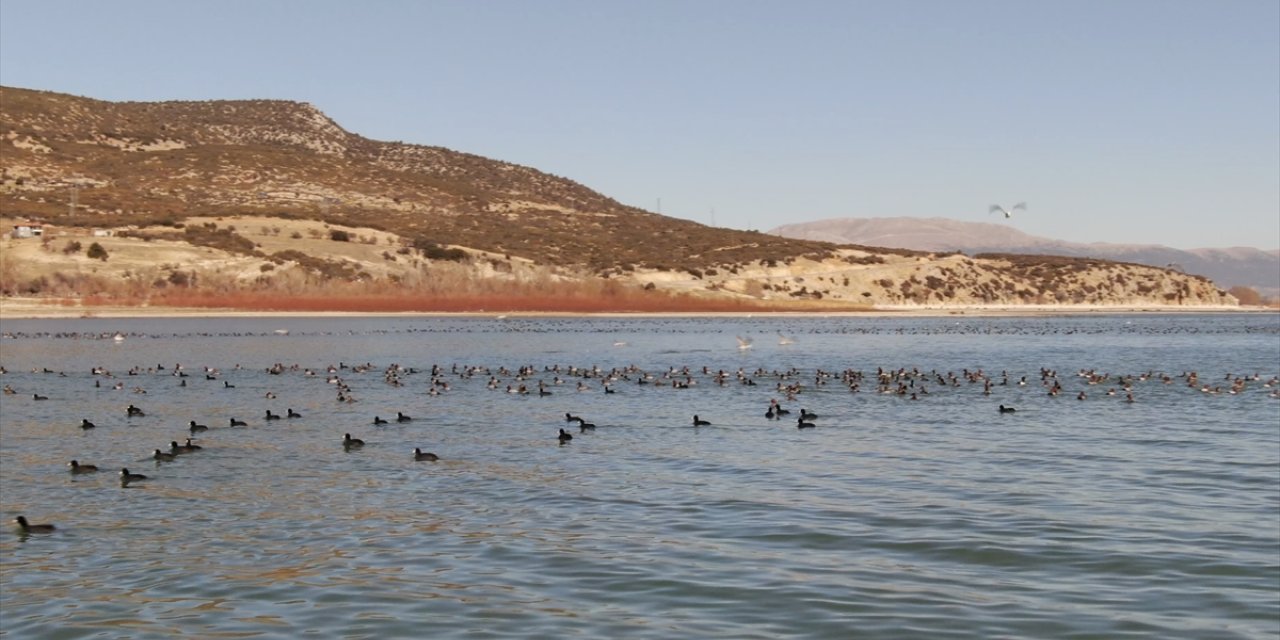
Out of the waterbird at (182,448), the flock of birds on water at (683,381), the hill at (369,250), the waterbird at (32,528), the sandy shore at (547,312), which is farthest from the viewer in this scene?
the hill at (369,250)

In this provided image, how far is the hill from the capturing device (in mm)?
121938

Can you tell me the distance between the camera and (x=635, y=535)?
19.3 m

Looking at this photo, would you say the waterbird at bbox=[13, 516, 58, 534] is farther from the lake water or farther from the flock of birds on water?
the flock of birds on water

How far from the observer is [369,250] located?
139250 millimetres

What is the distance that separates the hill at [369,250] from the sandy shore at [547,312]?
4054mm

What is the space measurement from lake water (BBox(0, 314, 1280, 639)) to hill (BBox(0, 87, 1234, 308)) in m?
75.1

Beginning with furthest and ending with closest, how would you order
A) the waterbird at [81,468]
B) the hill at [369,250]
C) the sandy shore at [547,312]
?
the hill at [369,250], the sandy shore at [547,312], the waterbird at [81,468]

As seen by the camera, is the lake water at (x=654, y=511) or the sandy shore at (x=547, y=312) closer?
the lake water at (x=654, y=511)

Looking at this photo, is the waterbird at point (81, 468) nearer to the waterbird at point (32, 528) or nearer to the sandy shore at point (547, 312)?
the waterbird at point (32, 528)

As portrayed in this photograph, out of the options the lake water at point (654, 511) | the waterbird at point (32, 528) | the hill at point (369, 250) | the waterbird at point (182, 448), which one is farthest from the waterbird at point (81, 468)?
the hill at point (369, 250)

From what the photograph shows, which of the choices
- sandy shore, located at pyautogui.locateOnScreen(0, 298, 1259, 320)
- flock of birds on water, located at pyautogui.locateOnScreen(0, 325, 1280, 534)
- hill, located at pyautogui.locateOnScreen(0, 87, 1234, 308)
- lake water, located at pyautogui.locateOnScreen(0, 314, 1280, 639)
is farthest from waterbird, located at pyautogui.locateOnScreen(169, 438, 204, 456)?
hill, located at pyautogui.locateOnScreen(0, 87, 1234, 308)

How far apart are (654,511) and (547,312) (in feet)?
350

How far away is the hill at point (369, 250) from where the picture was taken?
400ft

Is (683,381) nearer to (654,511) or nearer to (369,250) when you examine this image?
(654,511)
